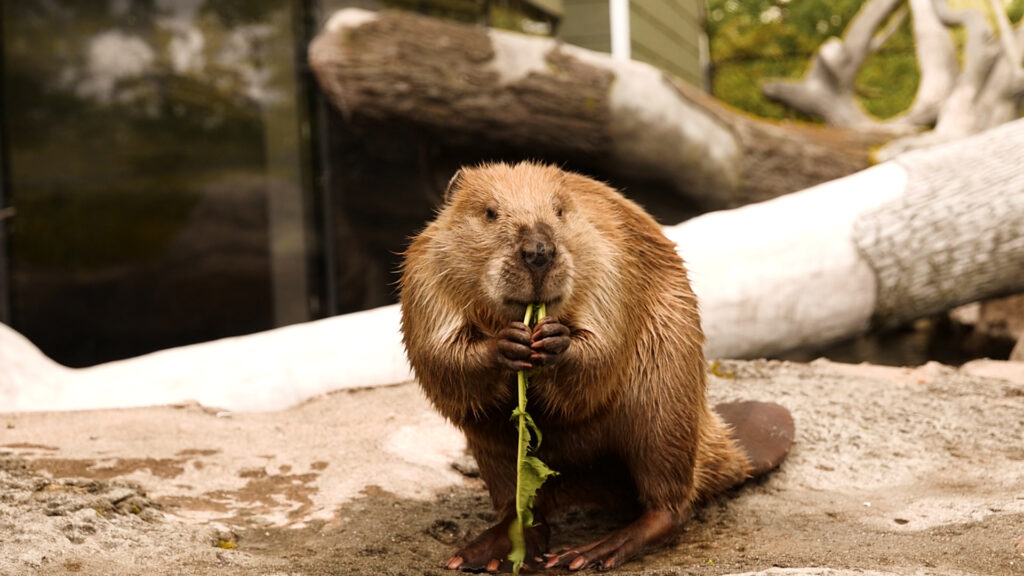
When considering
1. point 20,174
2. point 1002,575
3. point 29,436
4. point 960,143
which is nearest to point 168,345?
point 20,174

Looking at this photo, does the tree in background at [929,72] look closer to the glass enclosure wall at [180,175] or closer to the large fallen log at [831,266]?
the large fallen log at [831,266]

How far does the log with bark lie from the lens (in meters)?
6.15

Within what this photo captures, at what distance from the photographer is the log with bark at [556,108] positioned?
6.15m

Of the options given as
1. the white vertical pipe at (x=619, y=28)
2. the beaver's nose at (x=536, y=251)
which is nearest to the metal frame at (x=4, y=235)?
the beaver's nose at (x=536, y=251)

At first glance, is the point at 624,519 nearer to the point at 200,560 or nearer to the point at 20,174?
the point at 200,560

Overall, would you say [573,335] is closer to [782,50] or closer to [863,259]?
[863,259]

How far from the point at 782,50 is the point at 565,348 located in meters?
14.8

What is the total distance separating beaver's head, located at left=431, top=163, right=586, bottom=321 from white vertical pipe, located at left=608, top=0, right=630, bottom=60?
678 centimetres

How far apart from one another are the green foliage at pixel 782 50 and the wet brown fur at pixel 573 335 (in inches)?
526

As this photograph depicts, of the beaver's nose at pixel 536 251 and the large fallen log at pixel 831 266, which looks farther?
the large fallen log at pixel 831 266

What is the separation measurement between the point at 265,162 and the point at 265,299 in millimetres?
954

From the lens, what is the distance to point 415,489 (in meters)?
3.10

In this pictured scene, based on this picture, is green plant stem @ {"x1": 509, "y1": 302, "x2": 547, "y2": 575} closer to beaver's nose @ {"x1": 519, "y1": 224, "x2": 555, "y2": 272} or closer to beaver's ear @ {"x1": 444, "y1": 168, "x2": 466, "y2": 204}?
beaver's nose @ {"x1": 519, "y1": 224, "x2": 555, "y2": 272}

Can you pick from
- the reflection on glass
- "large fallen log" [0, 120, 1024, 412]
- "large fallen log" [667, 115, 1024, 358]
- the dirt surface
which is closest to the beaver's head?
the dirt surface
